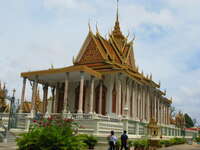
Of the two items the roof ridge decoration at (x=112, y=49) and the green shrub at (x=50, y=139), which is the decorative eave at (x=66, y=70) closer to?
the roof ridge decoration at (x=112, y=49)

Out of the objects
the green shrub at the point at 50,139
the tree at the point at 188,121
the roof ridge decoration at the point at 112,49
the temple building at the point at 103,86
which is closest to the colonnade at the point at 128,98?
the temple building at the point at 103,86

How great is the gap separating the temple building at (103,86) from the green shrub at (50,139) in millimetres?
8760

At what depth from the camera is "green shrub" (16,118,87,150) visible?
27.6 feet

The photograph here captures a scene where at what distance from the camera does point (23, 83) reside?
22.5 meters

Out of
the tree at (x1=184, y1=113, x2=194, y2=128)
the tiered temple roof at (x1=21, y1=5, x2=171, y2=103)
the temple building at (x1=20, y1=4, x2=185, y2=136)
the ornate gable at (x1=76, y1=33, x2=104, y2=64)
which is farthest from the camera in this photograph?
the tree at (x1=184, y1=113, x2=194, y2=128)

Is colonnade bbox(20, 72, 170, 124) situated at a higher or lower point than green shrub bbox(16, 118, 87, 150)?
higher

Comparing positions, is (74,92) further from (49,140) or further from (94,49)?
(49,140)

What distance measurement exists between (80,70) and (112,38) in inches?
420

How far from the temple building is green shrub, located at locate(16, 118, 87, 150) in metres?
8.76

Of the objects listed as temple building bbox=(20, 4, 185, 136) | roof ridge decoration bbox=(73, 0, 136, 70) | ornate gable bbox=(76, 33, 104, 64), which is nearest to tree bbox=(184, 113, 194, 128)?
temple building bbox=(20, 4, 185, 136)

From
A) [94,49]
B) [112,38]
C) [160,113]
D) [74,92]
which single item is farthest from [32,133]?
[160,113]

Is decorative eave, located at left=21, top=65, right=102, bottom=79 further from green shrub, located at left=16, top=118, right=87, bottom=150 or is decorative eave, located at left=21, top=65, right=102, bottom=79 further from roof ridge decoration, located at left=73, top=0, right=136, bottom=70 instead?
green shrub, located at left=16, top=118, right=87, bottom=150

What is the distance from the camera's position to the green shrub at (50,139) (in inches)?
331

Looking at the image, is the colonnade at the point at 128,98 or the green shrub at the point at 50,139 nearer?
the green shrub at the point at 50,139
